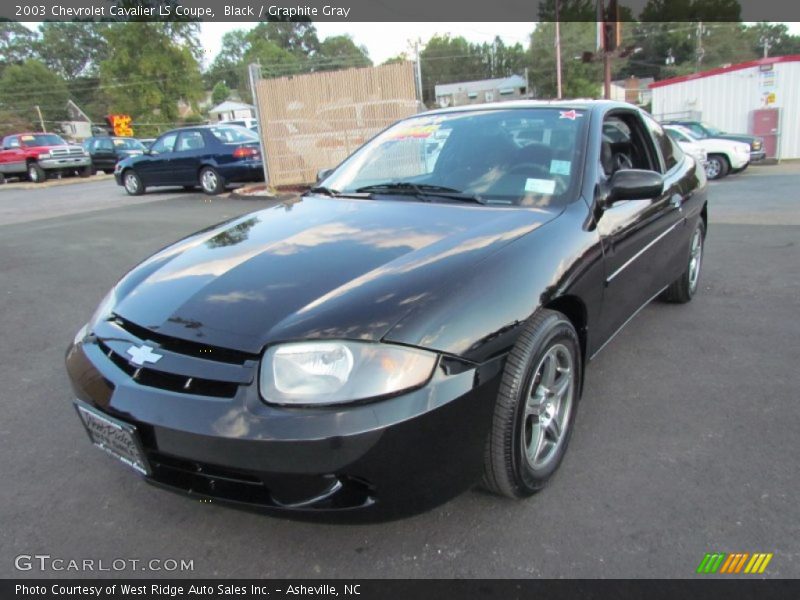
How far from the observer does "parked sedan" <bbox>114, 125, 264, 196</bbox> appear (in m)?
13.4

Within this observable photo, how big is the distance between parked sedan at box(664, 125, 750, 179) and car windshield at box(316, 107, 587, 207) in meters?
13.2

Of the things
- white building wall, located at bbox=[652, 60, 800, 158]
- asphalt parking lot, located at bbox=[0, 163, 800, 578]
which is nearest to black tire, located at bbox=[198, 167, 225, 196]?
asphalt parking lot, located at bbox=[0, 163, 800, 578]

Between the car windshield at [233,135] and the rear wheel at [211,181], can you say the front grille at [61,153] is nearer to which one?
the car windshield at [233,135]

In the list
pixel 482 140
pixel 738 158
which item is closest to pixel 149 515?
pixel 482 140

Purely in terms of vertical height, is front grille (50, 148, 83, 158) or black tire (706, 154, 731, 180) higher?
front grille (50, 148, 83, 158)

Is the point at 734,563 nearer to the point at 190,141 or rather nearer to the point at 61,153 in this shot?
the point at 190,141

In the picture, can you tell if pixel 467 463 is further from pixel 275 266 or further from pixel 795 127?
pixel 795 127

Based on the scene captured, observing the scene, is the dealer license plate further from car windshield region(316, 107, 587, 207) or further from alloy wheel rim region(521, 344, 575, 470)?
car windshield region(316, 107, 587, 207)

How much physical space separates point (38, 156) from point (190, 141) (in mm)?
11523

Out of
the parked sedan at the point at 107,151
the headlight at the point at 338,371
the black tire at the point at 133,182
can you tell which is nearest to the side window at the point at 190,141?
the black tire at the point at 133,182

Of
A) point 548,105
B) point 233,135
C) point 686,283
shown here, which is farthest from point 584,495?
point 233,135

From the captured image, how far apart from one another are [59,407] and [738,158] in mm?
15929

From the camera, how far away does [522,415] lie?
215cm

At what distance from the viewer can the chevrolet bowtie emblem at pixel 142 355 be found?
6.61ft
